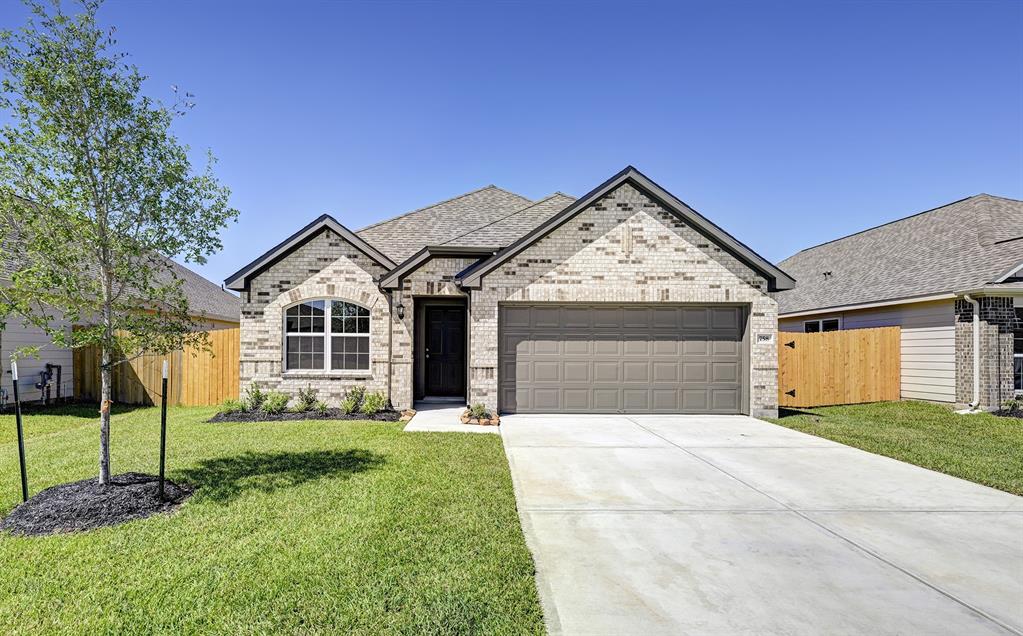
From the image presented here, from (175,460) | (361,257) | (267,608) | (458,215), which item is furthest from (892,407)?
(175,460)

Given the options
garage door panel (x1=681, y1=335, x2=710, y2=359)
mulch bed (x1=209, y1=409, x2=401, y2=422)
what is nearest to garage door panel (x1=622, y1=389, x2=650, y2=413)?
garage door panel (x1=681, y1=335, x2=710, y2=359)

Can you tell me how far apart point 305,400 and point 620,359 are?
732cm

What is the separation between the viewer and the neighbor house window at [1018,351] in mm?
11914

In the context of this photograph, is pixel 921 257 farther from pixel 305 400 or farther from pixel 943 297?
pixel 305 400

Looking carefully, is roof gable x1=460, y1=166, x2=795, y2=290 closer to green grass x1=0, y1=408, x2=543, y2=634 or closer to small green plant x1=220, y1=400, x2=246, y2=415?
green grass x1=0, y1=408, x2=543, y2=634

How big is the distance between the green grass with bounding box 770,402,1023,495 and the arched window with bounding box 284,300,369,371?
9784 millimetres

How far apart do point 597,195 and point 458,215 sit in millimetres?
5508

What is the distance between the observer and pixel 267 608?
126 inches

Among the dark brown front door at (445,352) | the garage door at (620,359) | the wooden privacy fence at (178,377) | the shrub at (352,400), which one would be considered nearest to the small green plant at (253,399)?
the shrub at (352,400)

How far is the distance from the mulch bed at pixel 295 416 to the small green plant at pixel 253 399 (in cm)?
24

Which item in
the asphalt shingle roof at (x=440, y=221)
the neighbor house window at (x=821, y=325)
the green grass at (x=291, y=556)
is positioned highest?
the asphalt shingle roof at (x=440, y=221)

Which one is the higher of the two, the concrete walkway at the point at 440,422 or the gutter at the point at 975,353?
the gutter at the point at 975,353

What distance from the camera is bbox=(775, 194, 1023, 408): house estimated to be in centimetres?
1181

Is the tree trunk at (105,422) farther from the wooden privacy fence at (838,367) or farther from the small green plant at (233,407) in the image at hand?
the wooden privacy fence at (838,367)
